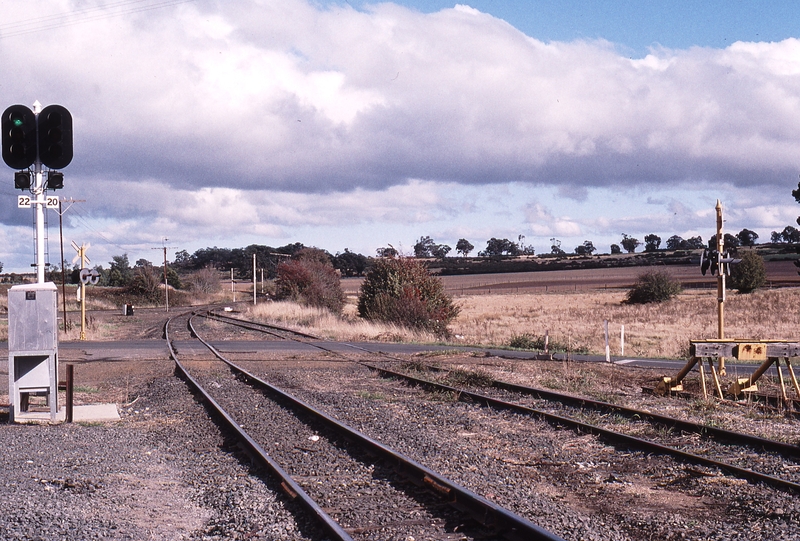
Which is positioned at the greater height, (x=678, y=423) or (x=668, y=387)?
(x=678, y=423)

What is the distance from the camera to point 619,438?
33.8 feet

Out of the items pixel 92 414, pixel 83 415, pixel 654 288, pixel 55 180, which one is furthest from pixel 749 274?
pixel 55 180

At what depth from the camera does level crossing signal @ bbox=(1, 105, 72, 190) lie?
11852 millimetres

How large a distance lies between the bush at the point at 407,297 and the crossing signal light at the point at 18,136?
94.7 ft

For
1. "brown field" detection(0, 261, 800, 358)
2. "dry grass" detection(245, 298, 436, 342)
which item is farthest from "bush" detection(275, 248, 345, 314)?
"dry grass" detection(245, 298, 436, 342)

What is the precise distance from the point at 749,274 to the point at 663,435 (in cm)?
7939

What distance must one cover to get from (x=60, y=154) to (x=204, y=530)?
757cm

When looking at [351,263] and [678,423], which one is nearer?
[678,423]

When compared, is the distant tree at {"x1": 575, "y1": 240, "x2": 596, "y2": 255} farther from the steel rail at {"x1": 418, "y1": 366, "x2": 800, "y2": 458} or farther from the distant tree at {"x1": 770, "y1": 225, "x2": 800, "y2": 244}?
the steel rail at {"x1": 418, "y1": 366, "x2": 800, "y2": 458}

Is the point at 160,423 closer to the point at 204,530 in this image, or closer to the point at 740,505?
the point at 204,530

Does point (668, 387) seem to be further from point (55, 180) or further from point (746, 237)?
point (746, 237)

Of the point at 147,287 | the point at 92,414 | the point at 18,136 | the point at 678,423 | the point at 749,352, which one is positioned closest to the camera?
the point at 678,423

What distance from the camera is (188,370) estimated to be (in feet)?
66.3

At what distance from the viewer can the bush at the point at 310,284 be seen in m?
63.2
